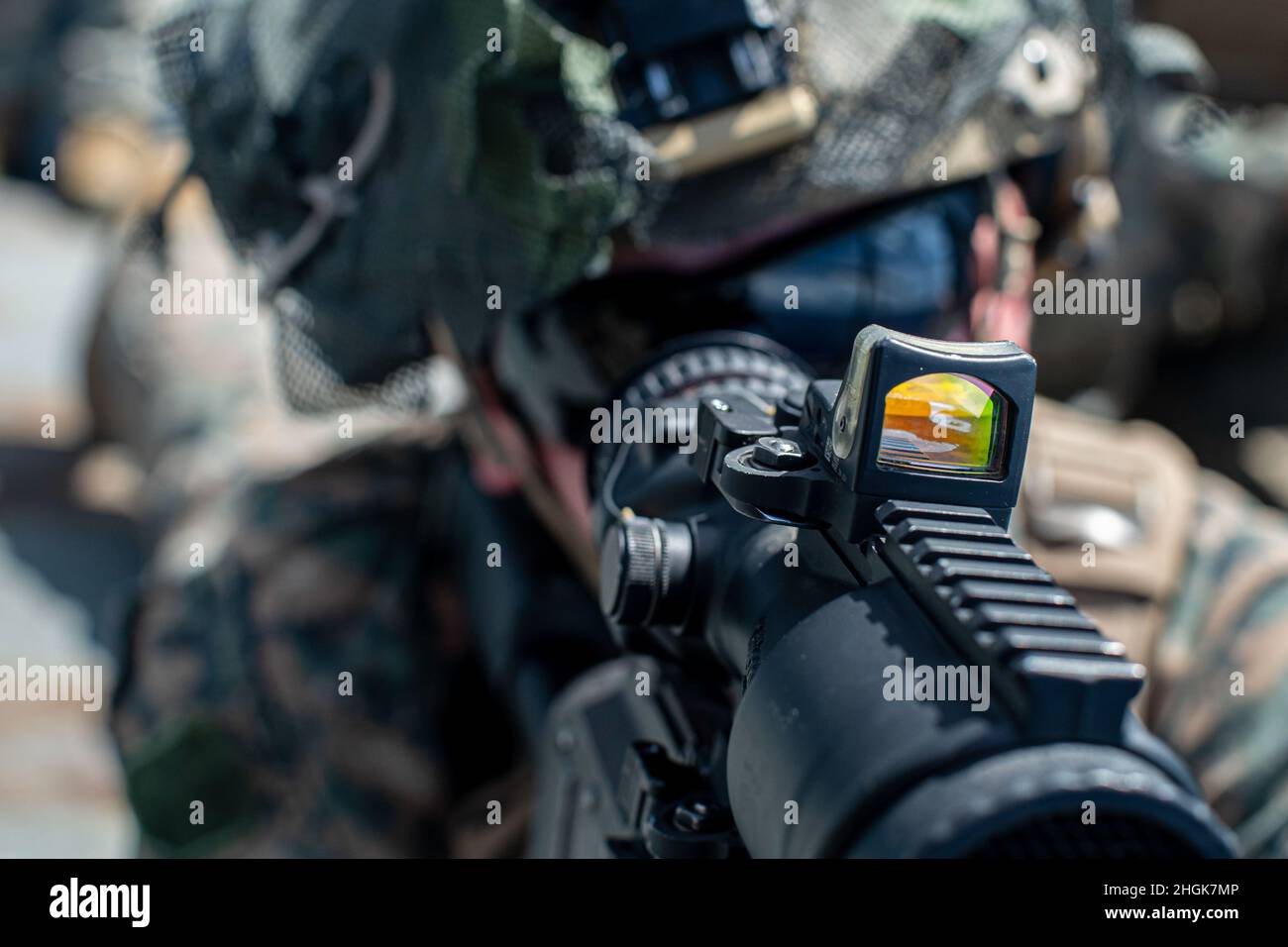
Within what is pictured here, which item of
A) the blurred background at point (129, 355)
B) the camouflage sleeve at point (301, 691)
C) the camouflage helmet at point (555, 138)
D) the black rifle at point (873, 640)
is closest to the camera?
the black rifle at point (873, 640)

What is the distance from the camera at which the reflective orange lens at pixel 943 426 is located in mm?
539

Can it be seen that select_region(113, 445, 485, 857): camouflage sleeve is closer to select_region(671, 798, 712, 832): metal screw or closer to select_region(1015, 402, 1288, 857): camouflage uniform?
select_region(1015, 402, 1288, 857): camouflage uniform

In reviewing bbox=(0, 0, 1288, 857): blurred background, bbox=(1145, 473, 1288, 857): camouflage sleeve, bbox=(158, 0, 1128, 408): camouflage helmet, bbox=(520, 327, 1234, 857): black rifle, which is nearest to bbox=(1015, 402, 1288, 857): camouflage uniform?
bbox=(1145, 473, 1288, 857): camouflage sleeve

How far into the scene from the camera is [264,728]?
4.53ft

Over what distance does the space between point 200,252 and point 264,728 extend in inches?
35.4

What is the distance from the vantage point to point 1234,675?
1177 mm

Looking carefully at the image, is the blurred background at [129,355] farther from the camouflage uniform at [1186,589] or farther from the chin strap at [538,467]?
the camouflage uniform at [1186,589]

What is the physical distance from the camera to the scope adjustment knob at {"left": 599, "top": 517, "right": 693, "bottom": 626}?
2.15 ft

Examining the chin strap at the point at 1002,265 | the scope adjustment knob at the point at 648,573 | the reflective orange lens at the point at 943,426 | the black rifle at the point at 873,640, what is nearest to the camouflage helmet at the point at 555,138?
the chin strap at the point at 1002,265

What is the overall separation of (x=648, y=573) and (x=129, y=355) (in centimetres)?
167

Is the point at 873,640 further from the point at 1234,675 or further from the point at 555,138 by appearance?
the point at 1234,675

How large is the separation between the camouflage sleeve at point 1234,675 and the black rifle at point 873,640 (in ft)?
1.92
